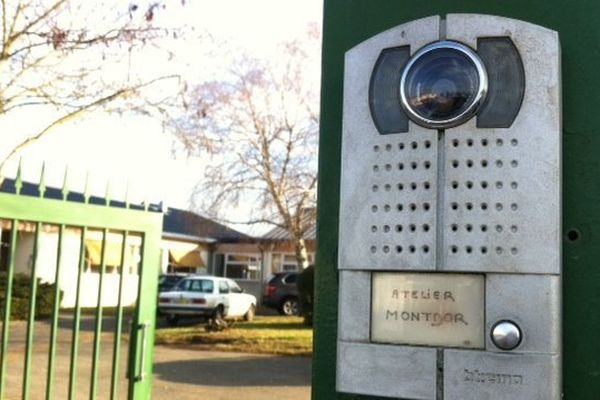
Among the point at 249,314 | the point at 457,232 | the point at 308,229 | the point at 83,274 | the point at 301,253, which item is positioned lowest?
the point at 249,314

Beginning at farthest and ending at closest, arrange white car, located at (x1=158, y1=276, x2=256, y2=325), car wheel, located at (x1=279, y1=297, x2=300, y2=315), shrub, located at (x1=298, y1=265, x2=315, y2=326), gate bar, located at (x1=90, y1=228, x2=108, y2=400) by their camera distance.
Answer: car wheel, located at (x1=279, y1=297, x2=300, y2=315)
white car, located at (x1=158, y1=276, x2=256, y2=325)
shrub, located at (x1=298, y1=265, x2=315, y2=326)
gate bar, located at (x1=90, y1=228, x2=108, y2=400)

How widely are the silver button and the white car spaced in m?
15.1

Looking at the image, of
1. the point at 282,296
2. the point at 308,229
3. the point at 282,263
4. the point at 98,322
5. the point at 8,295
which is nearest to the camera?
the point at 8,295

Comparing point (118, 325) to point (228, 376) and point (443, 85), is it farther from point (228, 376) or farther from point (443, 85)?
point (228, 376)

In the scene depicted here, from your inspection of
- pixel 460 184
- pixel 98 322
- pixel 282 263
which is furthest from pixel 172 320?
pixel 460 184

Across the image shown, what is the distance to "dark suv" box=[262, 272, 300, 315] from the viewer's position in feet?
69.6

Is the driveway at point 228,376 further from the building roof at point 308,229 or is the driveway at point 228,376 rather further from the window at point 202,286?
the building roof at point 308,229

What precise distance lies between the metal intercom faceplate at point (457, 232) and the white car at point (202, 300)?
590 inches

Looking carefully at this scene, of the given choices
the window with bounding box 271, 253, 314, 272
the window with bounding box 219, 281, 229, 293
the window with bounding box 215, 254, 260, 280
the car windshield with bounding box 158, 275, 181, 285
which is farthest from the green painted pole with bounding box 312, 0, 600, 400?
the window with bounding box 215, 254, 260, 280

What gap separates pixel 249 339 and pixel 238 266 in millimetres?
19352

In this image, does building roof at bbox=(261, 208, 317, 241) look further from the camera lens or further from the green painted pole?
the camera lens

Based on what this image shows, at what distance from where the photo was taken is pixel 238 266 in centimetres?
3269

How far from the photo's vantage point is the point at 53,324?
137 inches

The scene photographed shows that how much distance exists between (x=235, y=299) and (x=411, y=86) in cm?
1692
